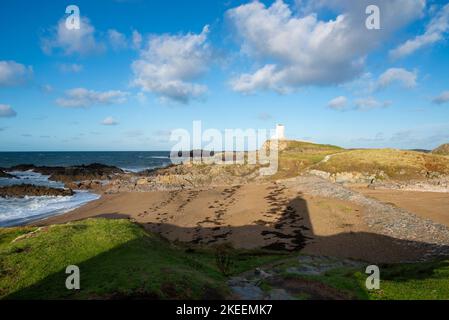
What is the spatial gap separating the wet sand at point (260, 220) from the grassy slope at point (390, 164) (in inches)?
943

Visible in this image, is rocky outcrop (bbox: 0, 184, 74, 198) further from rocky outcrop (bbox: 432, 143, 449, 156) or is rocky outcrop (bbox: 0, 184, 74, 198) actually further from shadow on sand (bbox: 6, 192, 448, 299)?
rocky outcrop (bbox: 432, 143, 449, 156)

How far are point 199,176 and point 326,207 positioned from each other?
1532 inches

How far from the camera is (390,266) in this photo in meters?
20.8

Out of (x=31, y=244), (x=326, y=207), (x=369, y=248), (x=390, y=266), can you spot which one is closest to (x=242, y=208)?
(x=326, y=207)

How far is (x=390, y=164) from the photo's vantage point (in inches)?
2719

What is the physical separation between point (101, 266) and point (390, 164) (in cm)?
6822

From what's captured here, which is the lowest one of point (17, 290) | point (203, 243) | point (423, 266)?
point (203, 243)

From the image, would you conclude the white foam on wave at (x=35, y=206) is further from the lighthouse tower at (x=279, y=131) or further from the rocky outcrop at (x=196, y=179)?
the lighthouse tower at (x=279, y=131)

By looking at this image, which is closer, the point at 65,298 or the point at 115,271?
the point at 65,298

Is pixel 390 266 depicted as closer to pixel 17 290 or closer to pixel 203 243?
pixel 203 243

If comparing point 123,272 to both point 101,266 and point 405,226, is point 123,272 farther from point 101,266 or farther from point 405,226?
point 405,226

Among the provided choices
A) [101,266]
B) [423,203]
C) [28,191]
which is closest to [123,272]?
[101,266]

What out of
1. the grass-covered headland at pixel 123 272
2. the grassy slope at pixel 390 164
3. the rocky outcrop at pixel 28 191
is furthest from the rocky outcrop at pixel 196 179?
the grass-covered headland at pixel 123 272
